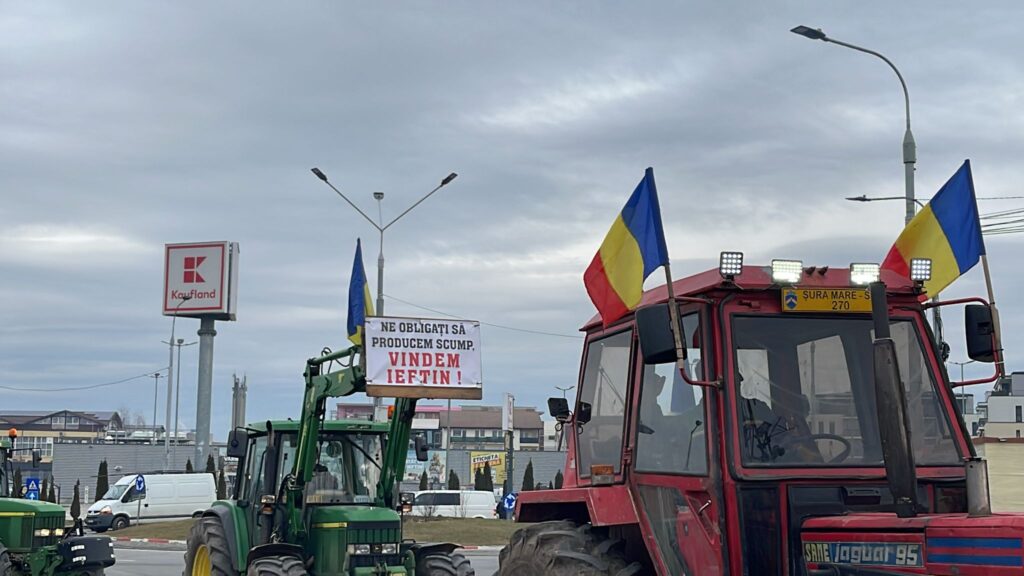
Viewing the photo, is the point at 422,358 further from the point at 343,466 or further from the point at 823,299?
the point at 823,299

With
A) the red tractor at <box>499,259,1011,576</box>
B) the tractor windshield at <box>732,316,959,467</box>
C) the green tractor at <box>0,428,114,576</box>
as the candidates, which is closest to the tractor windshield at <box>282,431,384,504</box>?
the green tractor at <box>0,428,114,576</box>

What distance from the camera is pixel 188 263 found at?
5778 centimetres

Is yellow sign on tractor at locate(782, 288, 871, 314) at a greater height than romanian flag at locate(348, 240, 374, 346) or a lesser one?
lesser

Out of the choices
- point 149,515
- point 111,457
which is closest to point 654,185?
point 149,515

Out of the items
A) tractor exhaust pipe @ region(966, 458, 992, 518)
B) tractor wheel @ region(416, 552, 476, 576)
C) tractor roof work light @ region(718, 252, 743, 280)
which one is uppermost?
tractor roof work light @ region(718, 252, 743, 280)

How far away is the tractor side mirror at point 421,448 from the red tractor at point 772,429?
6289 millimetres

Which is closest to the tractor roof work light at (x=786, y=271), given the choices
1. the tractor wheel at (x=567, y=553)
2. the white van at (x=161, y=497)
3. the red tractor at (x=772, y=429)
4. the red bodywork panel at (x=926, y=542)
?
the red tractor at (x=772, y=429)

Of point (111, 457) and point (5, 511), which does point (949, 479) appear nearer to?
point (5, 511)

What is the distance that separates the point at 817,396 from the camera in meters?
6.08

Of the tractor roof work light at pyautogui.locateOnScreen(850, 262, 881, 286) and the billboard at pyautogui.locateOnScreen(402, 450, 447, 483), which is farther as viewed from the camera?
the billboard at pyautogui.locateOnScreen(402, 450, 447, 483)

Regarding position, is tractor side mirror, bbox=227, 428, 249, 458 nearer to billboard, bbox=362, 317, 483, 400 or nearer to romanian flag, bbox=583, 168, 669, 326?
billboard, bbox=362, 317, 483, 400

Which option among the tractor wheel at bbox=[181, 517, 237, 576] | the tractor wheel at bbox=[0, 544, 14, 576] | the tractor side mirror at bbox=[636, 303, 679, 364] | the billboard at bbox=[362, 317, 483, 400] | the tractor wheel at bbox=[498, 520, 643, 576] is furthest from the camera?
the tractor wheel at bbox=[0, 544, 14, 576]

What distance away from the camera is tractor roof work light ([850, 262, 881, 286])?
6156 mm

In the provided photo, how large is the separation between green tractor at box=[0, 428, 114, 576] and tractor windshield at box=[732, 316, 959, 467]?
1064 cm
